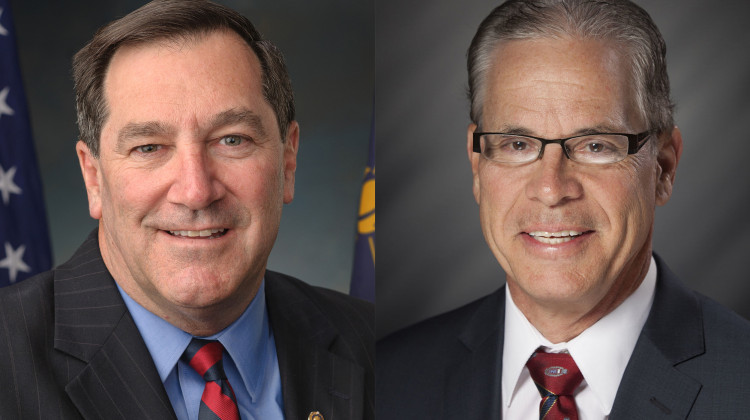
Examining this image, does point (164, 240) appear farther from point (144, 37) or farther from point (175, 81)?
point (144, 37)

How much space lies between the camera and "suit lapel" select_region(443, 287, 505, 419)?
11.3 ft

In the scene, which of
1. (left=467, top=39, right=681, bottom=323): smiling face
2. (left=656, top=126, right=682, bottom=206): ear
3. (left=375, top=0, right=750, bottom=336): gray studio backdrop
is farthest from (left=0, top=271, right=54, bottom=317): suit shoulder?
(left=656, top=126, right=682, bottom=206): ear

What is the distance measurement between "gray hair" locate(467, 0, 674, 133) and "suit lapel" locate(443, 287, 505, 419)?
1.09 meters

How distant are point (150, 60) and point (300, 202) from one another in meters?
2.06

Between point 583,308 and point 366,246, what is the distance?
1.69m

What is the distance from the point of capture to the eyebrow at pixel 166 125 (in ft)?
9.13

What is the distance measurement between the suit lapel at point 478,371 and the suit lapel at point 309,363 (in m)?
0.42

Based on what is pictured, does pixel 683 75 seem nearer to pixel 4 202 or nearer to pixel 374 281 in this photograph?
pixel 374 281

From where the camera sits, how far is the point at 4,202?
3221mm

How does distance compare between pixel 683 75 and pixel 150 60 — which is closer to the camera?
pixel 150 60

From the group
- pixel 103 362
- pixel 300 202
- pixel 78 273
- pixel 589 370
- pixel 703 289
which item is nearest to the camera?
pixel 103 362

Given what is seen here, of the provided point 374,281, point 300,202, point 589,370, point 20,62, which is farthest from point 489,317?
point 20,62

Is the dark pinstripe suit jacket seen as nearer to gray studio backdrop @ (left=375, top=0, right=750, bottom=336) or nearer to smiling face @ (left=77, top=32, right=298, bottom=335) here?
smiling face @ (left=77, top=32, right=298, bottom=335)

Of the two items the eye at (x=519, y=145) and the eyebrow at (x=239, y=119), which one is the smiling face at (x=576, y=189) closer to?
the eye at (x=519, y=145)
